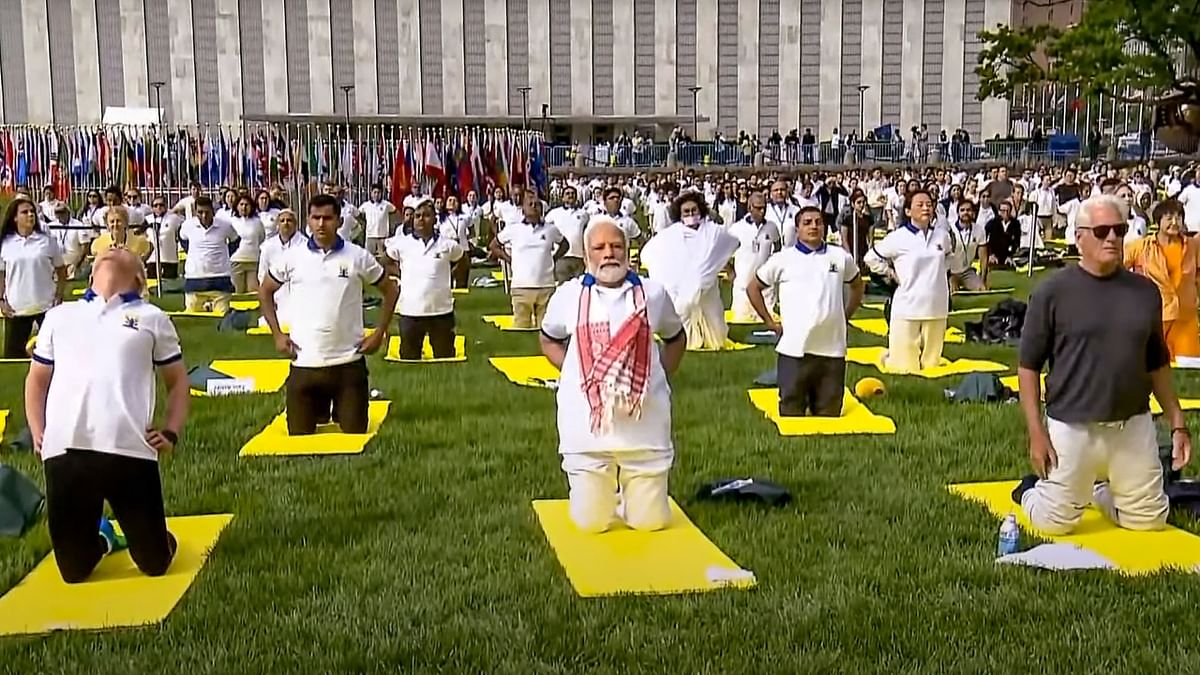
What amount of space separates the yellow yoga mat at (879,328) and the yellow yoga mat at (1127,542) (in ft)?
23.3

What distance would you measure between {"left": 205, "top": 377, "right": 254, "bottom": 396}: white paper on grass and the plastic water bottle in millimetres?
6591

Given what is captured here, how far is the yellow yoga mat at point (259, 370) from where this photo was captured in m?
11.4

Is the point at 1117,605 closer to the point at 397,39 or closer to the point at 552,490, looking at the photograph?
the point at 552,490

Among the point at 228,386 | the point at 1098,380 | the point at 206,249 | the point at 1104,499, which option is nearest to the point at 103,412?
the point at 1098,380

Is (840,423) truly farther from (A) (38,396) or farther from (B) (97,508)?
(A) (38,396)

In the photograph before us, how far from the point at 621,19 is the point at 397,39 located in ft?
34.5

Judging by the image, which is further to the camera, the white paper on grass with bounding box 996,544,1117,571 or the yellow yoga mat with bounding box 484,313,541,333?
the yellow yoga mat with bounding box 484,313,541,333

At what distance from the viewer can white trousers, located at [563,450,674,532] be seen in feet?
Answer: 21.2

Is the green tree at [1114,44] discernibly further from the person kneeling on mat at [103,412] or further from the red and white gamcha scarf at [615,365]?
the person kneeling on mat at [103,412]

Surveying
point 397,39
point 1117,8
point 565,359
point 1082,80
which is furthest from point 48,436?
point 397,39

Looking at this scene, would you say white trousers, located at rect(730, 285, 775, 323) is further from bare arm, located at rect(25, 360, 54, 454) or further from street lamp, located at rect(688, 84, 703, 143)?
street lamp, located at rect(688, 84, 703, 143)

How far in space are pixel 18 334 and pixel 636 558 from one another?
8855 mm

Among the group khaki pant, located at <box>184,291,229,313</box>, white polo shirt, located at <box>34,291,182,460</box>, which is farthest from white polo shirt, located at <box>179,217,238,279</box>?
white polo shirt, located at <box>34,291,182,460</box>

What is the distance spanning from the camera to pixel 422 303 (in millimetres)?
12945
